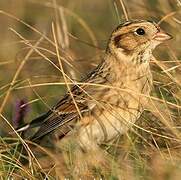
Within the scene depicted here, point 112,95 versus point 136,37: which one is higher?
point 136,37

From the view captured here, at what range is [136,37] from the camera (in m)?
5.96

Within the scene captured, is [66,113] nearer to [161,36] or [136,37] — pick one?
[136,37]

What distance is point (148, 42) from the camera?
5914mm

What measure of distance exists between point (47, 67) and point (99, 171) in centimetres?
345

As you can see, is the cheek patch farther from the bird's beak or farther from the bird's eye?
the bird's beak

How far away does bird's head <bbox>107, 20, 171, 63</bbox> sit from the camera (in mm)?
5883

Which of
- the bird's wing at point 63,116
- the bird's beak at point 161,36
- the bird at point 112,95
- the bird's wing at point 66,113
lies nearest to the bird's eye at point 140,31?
the bird at point 112,95

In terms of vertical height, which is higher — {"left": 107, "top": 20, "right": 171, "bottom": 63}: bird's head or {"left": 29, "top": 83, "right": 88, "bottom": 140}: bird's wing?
{"left": 107, "top": 20, "right": 171, "bottom": 63}: bird's head

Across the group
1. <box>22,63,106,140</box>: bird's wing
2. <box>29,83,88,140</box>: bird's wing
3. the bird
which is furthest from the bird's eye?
<box>29,83,88,140</box>: bird's wing

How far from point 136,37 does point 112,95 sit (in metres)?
0.45

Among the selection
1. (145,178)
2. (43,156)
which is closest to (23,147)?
(43,156)

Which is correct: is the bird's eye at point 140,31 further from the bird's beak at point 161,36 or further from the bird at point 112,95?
the bird's beak at point 161,36

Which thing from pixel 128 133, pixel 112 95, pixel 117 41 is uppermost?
pixel 117 41

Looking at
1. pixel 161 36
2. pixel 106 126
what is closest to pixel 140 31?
pixel 161 36
